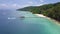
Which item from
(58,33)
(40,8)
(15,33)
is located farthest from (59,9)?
(40,8)

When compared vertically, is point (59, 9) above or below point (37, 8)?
below

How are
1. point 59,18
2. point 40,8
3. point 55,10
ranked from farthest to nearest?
point 40,8 < point 55,10 < point 59,18

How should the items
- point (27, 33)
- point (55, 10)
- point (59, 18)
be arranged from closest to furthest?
1. point (27, 33)
2. point (59, 18)
3. point (55, 10)

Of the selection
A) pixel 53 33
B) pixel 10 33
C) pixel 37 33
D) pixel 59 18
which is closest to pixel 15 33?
pixel 10 33

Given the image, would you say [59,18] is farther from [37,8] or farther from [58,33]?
[37,8]

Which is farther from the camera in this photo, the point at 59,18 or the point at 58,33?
the point at 59,18

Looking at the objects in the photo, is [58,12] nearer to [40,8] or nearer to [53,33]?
[53,33]

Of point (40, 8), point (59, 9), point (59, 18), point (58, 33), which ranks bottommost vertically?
point (58, 33)

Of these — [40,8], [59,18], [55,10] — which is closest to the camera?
[59,18]

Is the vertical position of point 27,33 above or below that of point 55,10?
below
